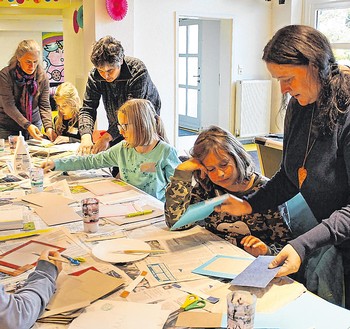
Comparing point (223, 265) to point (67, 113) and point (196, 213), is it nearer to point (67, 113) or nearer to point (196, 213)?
point (196, 213)

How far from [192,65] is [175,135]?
2.21m

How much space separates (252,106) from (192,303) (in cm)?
621

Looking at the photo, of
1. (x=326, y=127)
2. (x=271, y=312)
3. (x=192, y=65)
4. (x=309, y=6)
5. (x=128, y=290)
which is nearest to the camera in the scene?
(x=271, y=312)

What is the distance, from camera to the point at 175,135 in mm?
6766

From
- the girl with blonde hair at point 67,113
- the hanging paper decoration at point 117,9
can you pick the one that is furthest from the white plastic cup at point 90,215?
the hanging paper decoration at point 117,9

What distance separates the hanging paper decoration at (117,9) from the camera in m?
5.77

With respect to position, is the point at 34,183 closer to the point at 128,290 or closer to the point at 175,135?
the point at 128,290

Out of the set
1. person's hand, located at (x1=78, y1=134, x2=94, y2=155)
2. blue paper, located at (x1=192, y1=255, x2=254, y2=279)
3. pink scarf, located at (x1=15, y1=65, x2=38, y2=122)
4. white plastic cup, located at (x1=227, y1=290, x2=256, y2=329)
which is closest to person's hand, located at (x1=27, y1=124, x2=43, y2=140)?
pink scarf, located at (x1=15, y1=65, x2=38, y2=122)

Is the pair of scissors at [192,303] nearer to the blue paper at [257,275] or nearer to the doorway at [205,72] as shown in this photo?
the blue paper at [257,275]

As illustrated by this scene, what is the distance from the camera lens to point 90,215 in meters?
1.76

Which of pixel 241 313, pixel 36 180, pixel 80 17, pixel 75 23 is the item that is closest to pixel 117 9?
pixel 80 17

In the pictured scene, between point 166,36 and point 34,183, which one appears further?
point 166,36

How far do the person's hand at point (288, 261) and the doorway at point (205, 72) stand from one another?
584 cm

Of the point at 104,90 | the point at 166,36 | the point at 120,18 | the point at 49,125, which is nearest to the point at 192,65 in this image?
the point at 166,36
